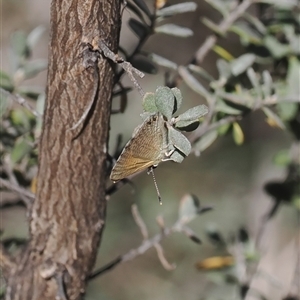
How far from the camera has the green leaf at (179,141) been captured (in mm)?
518

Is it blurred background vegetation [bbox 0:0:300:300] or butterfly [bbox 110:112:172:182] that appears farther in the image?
blurred background vegetation [bbox 0:0:300:300]

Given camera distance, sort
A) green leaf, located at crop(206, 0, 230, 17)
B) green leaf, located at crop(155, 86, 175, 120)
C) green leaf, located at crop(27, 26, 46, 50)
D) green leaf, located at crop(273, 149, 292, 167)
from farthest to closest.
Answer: green leaf, located at crop(273, 149, 292, 167) → green leaf, located at crop(27, 26, 46, 50) → green leaf, located at crop(206, 0, 230, 17) → green leaf, located at crop(155, 86, 175, 120)

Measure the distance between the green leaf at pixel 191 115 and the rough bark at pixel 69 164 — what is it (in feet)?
0.44

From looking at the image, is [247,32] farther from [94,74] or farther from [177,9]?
[94,74]

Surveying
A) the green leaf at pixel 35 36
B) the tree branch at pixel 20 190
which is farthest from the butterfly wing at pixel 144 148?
the green leaf at pixel 35 36

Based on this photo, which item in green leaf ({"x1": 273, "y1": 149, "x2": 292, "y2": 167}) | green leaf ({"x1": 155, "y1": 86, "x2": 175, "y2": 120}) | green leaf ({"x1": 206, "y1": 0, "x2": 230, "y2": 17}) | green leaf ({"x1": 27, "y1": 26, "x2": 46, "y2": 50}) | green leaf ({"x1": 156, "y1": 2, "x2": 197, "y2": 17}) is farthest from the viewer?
green leaf ({"x1": 273, "y1": 149, "x2": 292, "y2": 167})

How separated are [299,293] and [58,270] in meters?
0.50

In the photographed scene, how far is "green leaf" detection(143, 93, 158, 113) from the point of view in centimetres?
52

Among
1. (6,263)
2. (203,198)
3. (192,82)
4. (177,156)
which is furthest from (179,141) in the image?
(203,198)

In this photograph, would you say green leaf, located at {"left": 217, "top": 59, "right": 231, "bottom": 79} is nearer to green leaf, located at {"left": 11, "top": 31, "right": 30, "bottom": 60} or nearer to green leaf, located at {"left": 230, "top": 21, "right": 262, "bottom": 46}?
green leaf, located at {"left": 230, "top": 21, "right": 262, "bottom": 46}

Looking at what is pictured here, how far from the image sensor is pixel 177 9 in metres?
0.79

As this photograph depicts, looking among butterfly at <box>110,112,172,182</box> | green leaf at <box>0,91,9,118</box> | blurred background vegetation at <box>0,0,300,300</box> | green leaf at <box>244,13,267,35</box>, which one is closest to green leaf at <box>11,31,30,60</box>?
blurred background vegetation at <box>0,0,300,300</box>

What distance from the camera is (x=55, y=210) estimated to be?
0.75 meters

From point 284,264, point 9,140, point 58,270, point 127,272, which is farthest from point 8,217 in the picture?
point 58,270
